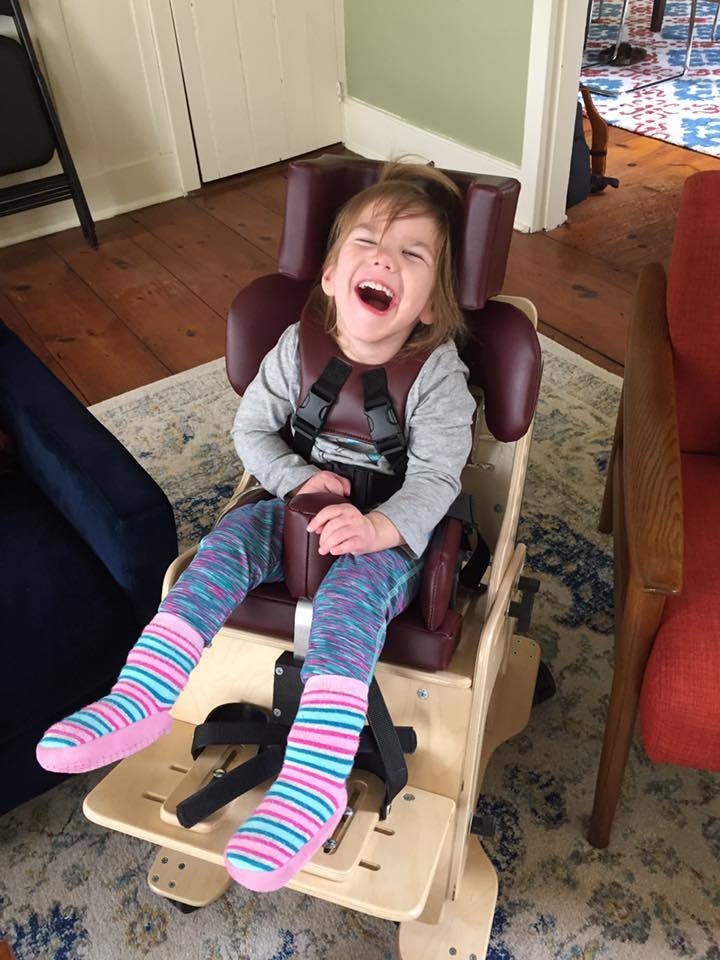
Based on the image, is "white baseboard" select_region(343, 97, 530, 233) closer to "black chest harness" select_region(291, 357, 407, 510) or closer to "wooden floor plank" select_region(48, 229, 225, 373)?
"wooden floor plank" select_region(48, 229, 225, 373)

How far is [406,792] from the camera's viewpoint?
110cm

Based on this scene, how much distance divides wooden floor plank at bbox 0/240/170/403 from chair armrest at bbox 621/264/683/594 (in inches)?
58.4

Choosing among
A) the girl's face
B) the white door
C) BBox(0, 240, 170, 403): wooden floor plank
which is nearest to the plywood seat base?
the girl's face

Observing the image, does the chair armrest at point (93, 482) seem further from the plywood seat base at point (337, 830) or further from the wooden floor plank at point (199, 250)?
the wooden floor plank at point (199, 250)

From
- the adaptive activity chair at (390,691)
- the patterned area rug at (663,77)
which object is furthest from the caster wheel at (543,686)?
the patterned area rug at (663,77)

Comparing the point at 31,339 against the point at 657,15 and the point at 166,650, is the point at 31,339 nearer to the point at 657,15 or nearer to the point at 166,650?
the point at 166,650

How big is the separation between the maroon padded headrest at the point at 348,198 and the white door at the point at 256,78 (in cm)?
230

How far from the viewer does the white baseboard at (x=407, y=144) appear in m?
3.01

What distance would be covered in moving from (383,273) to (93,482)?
1.75 ft

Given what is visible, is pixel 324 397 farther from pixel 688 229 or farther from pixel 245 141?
pixel 245 141

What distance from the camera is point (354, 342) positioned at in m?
1.19

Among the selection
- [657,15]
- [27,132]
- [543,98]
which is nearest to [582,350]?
[543,98]

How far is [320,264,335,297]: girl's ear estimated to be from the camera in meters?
1.19

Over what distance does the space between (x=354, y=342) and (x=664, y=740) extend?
669 millimetres
